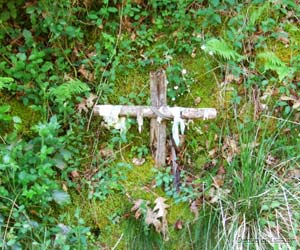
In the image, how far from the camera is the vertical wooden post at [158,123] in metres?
2.90

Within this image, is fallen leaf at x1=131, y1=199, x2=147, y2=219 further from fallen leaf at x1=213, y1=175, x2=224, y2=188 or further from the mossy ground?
fallen leaf at x1=213, y1=175, x2=224, y2=188

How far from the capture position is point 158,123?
2965 mm

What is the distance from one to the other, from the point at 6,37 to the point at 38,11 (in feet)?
1.00

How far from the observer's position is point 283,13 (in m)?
3.48

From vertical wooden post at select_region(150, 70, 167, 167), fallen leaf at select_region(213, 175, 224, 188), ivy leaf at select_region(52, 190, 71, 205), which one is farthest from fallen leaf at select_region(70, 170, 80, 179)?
fallen leaf at select_region(213, 175, 224, 188)

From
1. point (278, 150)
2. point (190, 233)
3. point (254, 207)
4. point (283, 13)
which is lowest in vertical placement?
point (190, 233)

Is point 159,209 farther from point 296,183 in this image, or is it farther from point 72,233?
point 296,183

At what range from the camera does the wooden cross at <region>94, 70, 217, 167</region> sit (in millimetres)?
2914

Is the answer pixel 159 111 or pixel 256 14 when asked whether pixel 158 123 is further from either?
pixel 256 14

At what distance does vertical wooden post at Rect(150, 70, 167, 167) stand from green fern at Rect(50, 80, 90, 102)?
465 millimetres

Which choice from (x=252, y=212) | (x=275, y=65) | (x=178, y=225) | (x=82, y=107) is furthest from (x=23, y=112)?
(x=275, y=65)

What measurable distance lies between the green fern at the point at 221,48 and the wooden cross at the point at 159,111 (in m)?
0.44

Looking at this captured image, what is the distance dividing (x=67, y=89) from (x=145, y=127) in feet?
2.06

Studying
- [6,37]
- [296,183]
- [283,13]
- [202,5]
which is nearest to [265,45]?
[283,13]
